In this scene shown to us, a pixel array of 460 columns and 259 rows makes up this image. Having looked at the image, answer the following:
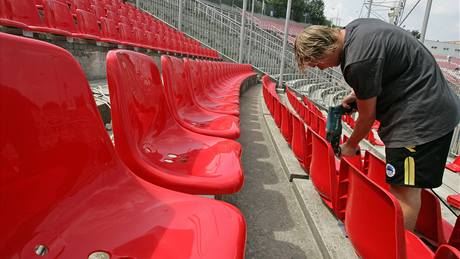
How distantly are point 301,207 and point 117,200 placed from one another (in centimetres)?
134

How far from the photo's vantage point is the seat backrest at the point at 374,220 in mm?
902

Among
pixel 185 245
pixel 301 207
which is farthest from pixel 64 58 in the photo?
pixel 301 207

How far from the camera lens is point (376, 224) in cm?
103

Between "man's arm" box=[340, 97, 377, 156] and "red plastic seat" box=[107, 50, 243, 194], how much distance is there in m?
0.65

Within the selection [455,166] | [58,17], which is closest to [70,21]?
[58,17]

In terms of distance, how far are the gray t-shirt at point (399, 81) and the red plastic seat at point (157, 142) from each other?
69cm

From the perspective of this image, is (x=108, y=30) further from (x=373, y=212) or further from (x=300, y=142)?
(x=373, y=212)

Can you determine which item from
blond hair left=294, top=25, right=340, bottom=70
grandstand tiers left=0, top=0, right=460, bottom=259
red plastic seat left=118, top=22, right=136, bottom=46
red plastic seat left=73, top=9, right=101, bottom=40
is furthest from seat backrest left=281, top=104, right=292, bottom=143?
red plastic seat left=118, top=22, right=136, bottom=46

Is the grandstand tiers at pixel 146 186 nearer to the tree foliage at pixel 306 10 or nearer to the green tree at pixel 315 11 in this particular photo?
the tree foliage at pixel 306 10

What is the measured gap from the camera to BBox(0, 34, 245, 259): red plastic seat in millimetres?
642

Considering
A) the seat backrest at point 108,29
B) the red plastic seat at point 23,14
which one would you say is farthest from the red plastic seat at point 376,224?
the seat backrest at point 108,29

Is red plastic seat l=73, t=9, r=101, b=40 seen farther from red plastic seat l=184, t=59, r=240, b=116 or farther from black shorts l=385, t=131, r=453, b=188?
black shorts l=385, t=131, r=453, b=188

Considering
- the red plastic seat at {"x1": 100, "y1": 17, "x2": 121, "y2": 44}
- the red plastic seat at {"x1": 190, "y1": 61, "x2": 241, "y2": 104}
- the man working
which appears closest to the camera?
the man working

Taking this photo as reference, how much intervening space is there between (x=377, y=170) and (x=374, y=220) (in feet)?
3.30
